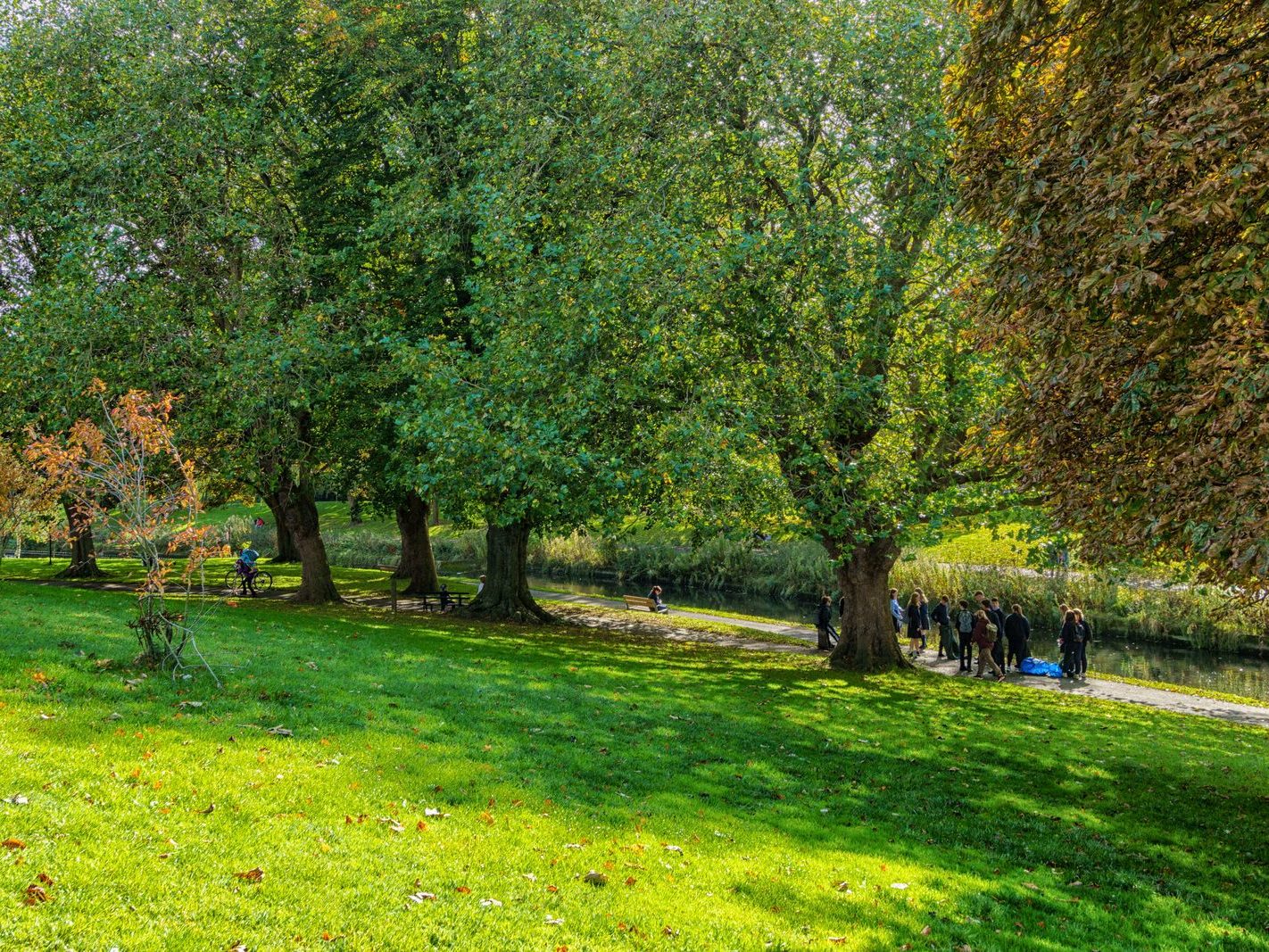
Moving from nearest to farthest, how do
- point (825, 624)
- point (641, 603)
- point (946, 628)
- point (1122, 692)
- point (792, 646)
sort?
point (1122, 692) < point (946, 628) < point (825, 624) < point (792, 646) < point (641, 603)

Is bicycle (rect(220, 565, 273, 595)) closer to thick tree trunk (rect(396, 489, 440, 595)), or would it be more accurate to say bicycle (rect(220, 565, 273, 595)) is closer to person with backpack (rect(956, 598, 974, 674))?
thick tree trunk (rect(396, 489, 440, 595))

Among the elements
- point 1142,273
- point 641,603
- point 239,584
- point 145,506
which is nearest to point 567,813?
point 145,506

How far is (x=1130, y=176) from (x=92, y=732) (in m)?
10.1

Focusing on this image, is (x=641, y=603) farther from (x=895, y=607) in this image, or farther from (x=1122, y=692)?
(x=1122, y=692)

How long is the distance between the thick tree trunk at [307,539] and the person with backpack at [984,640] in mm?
17342

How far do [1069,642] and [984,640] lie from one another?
7.55 ft

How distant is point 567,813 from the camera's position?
7738 millimetres

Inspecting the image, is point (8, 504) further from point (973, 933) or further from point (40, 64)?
point (973, 933)

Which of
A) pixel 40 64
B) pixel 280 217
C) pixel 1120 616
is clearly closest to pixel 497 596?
pixel 280 217

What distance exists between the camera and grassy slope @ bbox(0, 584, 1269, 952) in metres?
5.33

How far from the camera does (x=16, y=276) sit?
81.2ft

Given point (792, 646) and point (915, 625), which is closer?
point (792, 646)

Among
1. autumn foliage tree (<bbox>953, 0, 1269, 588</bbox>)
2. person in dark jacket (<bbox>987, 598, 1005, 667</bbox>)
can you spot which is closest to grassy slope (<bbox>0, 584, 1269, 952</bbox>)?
autumn foliage tree (<bbox>953, 0, 1269, 588</bbox>)

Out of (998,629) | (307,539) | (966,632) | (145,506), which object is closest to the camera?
(145,506)
